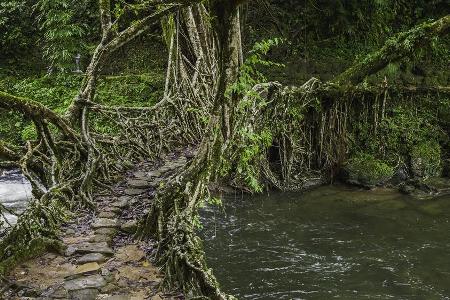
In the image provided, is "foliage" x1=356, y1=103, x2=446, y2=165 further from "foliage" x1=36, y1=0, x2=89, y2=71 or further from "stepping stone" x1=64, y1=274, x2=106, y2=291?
"foliage" x1=36, y1=0, x2=89, y2=71

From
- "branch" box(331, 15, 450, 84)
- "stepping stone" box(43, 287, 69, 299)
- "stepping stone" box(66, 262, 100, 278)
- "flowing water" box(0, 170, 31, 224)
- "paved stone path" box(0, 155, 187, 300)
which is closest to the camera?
"stepping stone" box(43, 287, 69, 299)

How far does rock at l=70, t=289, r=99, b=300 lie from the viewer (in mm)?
3967

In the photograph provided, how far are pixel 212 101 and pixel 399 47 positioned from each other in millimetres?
3686

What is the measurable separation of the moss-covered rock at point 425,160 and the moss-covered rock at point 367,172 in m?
0.58

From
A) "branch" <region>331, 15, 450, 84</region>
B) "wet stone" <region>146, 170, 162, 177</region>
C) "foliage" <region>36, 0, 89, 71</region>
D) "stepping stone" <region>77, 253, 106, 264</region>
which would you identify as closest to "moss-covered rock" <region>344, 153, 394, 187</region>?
"branch" <region>331, 15, 450, 84</region>

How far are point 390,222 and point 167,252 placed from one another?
17.1 ft

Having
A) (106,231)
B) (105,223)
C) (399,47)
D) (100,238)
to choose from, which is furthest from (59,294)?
(399,47)

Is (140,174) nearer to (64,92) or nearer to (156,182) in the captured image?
(156,182)

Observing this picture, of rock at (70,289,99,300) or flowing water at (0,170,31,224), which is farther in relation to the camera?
flowing water at (0,170,31,224)

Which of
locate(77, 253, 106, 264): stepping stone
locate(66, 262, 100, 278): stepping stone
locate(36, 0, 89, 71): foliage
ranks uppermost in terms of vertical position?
locate(36, 0, 89, 71): foliage

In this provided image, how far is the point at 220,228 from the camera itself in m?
8.15

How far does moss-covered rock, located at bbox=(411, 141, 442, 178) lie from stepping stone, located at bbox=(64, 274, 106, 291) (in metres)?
8.00

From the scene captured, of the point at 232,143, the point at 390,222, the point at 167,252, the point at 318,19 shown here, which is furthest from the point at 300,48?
the point at 167,252

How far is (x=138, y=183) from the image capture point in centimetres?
726
